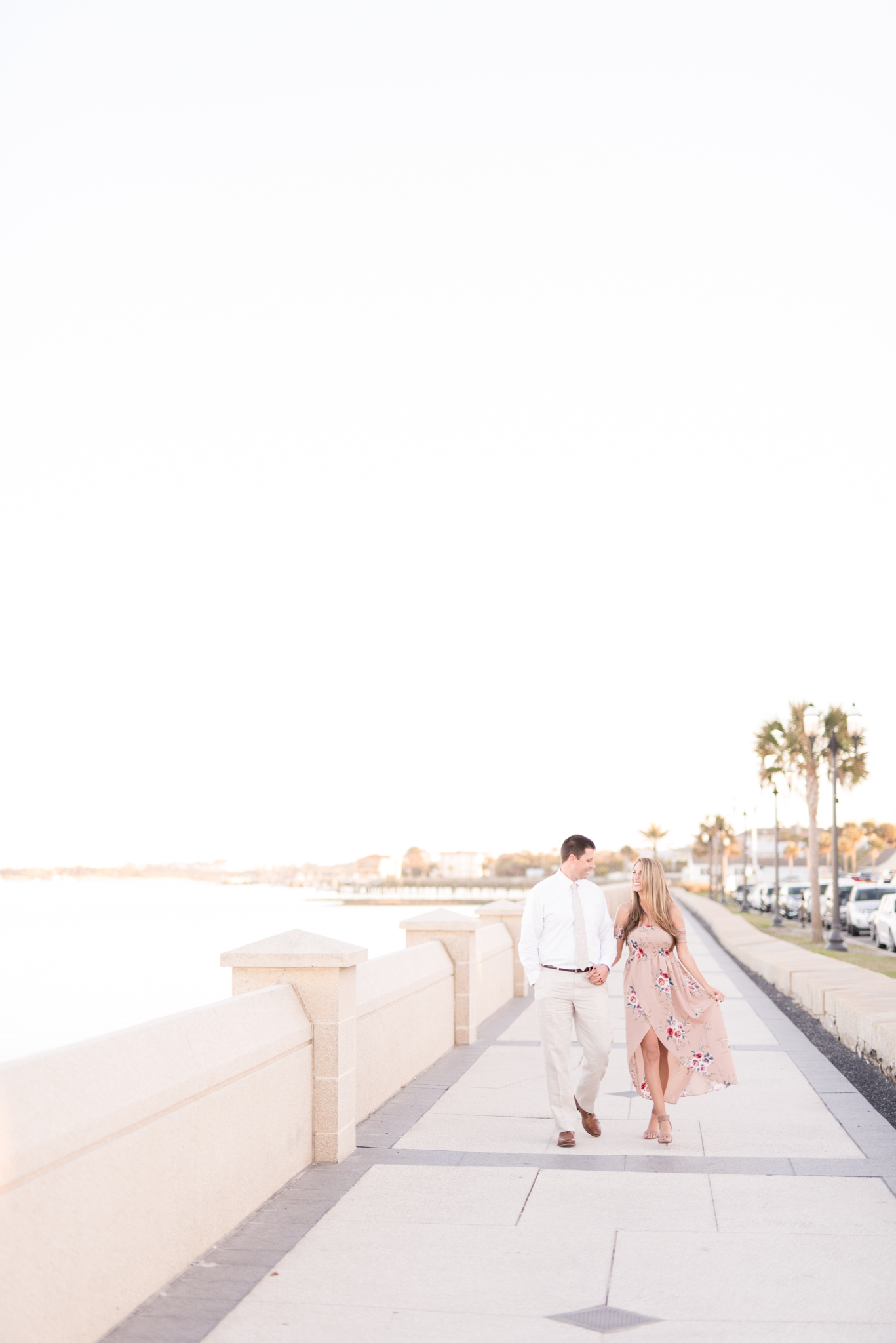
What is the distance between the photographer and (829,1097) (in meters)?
10.2

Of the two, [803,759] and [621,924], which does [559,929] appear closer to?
[621,924]

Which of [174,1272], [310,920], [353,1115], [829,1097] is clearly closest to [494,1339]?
[174,1272]

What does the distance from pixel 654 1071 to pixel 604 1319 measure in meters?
3.54

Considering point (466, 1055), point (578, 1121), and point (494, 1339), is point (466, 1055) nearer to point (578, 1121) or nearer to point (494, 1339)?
point (578, 1121)

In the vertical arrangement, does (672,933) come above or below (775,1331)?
above

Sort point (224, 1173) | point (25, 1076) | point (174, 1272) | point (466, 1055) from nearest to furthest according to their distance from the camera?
point (25, 1076) < point (174, 1272) < point (224, 1173) < point (466, 1055)

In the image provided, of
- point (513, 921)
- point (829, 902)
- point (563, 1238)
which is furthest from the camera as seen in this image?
point (829, 902)

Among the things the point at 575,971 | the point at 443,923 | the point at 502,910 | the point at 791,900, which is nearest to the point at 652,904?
the point at 575,971

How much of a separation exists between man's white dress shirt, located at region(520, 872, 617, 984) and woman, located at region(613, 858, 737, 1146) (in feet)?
0.52

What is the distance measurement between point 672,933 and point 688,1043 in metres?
0.74

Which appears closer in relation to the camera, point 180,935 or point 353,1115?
point 353,1115

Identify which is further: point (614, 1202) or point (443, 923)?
point (443, 923)

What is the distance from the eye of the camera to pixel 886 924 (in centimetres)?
3297

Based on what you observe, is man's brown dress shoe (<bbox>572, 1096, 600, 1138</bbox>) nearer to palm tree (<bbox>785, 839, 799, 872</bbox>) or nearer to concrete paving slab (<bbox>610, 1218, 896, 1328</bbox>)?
concrete paving slab (<bbox>610, 1218, 896, 1328</bbox>)
